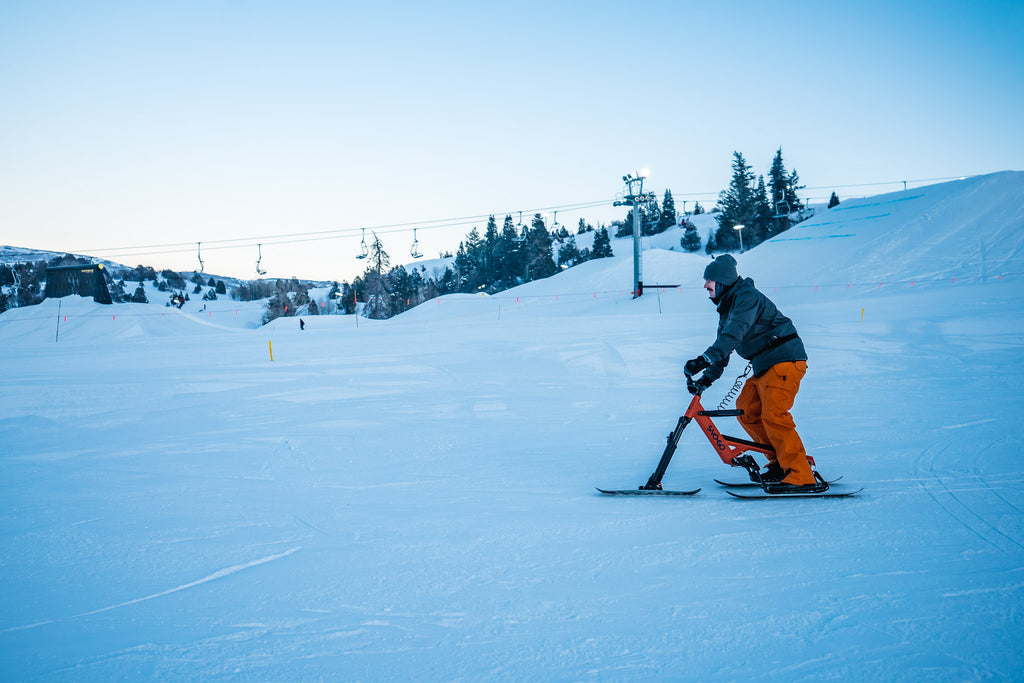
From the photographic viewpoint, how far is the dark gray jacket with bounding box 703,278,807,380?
157 inches

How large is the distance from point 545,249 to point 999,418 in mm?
74885

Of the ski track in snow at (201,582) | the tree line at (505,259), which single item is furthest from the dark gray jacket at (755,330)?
the tree line at (505,259)

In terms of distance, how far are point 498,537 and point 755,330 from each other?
254 centimetres

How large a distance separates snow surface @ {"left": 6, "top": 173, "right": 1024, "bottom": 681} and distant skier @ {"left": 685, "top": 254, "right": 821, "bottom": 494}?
1.10ft

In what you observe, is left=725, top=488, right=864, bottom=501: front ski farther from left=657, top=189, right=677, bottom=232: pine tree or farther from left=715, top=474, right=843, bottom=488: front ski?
left=657, top=189, right=677, bottom=232: pine tree

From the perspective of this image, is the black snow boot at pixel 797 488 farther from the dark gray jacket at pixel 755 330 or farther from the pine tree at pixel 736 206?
the pine tree at pixel 736 206

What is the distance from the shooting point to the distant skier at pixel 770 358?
402 cm

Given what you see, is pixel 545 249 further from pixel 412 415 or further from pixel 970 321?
pixel 412 415

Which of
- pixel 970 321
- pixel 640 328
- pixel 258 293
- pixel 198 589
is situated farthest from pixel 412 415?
pixel 258 293

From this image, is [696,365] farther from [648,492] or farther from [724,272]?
[648,492]

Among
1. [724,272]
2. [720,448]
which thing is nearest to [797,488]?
[720,448]

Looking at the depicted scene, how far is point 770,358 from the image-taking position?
4.15 metres

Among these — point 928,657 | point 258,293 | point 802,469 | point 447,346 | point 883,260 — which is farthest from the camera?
point 258,293

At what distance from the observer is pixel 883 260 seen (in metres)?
30.0
